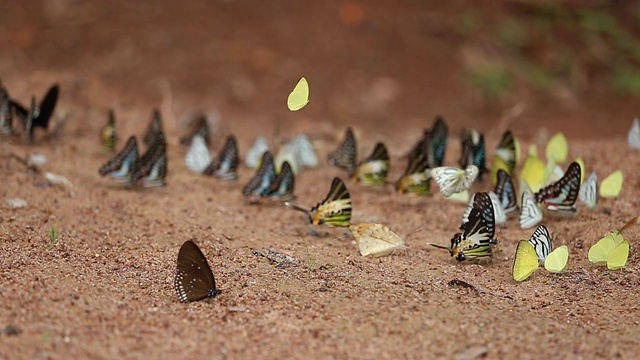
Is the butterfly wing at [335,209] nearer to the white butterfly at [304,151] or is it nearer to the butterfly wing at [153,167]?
the butterfly wing at [153,167]

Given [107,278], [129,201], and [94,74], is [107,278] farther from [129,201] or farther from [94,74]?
[94,74]

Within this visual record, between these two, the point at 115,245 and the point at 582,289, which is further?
the point at 115,245

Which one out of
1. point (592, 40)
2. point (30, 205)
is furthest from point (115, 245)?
point (592, 40)

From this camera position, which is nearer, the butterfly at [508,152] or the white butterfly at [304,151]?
the butterfly at [508,152]

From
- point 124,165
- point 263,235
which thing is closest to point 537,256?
point 263,235

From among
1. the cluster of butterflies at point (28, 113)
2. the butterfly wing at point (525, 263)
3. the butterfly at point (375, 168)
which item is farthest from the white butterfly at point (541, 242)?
the cluster of butterflies at point (28, 113)

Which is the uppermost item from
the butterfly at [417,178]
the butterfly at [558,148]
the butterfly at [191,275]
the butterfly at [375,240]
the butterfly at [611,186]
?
the butterfly at [558,148]
